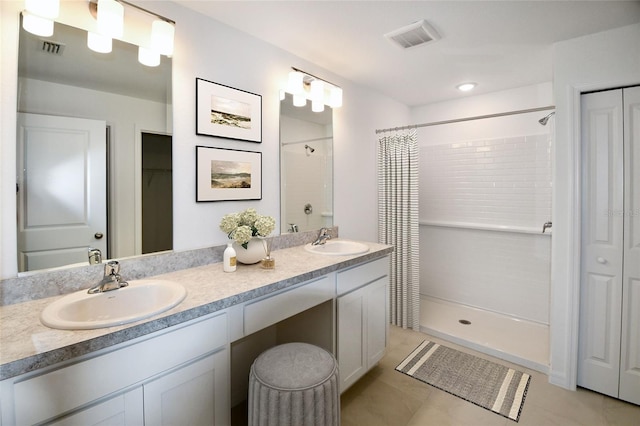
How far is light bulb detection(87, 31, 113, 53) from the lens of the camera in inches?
54.7

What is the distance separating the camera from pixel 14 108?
1.20 meters

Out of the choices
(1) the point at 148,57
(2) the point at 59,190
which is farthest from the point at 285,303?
(1) the point at 148,57

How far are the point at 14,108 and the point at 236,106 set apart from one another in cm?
104

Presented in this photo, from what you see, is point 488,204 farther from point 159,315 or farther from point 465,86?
point 159,315

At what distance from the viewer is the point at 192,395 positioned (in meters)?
1.14

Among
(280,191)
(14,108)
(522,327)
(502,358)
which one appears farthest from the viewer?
(522,327)

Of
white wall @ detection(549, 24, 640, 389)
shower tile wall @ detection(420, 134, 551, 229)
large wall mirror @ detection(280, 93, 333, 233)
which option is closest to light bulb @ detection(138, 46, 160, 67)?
large wall mirror @ detection(280, 93, 333, 233)

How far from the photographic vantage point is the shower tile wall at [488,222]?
293 centimetres

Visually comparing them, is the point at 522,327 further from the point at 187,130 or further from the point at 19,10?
the point at 19,10

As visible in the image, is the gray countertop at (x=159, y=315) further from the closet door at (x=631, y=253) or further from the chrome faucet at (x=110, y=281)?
Result: the closet door at (x=631, y=253)

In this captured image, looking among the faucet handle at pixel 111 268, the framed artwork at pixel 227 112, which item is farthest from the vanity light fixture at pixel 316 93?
the faucet handle at pixel 111 268

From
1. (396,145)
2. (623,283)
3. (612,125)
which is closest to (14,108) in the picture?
(396,145)

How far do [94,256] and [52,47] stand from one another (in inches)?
36.8

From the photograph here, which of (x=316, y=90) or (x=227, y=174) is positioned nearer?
(x=227, y=174)
